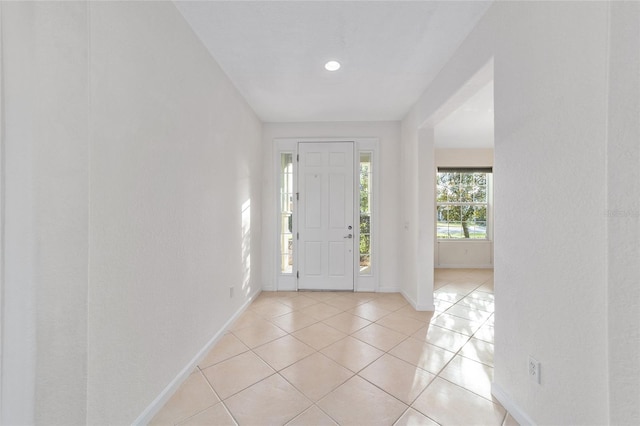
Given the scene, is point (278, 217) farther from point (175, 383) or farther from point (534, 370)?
point (534, 370)

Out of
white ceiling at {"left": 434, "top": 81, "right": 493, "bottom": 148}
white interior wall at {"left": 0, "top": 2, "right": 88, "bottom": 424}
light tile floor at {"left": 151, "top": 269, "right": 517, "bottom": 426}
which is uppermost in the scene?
white ceiling at {"left": 434, "top": 81, "right": 493, "bottom": 148}

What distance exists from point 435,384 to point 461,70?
234 cm

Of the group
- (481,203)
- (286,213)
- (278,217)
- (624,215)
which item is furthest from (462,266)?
(624,215)

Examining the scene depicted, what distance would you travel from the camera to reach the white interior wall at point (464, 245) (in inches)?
211

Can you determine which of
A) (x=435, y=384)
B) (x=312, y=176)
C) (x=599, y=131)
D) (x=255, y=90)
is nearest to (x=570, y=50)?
(x=599, y=131)

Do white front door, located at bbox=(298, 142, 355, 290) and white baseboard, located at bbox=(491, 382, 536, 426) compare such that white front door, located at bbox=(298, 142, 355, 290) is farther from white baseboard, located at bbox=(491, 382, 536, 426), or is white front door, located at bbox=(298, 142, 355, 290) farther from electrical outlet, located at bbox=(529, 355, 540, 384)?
electrical outlet, located at bbox=(529, 355, 540, 384)

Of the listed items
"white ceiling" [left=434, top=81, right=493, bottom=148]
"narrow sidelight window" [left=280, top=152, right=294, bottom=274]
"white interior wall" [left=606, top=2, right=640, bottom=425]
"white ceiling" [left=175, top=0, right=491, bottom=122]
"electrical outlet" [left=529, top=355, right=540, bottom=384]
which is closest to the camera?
"white interior wall" [left=606, top=2, right=640, bottom=425]

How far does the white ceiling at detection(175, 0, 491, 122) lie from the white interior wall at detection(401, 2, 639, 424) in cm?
42

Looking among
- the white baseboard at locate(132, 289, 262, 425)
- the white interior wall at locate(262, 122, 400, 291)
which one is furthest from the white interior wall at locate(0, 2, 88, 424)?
the white interior wall at locate(262, 122, 400, 291)

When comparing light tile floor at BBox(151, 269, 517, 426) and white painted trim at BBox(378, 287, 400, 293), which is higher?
white painted trim at BBox(378, 287, 400, 293)

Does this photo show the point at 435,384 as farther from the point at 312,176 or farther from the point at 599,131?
the point at 312,176

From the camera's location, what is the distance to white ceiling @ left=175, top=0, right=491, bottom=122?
166 centimetres

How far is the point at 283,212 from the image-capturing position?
A: 3916 mm

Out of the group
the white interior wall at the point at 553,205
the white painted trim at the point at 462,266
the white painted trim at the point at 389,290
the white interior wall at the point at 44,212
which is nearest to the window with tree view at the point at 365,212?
the white painted trim at the point at 389,290
